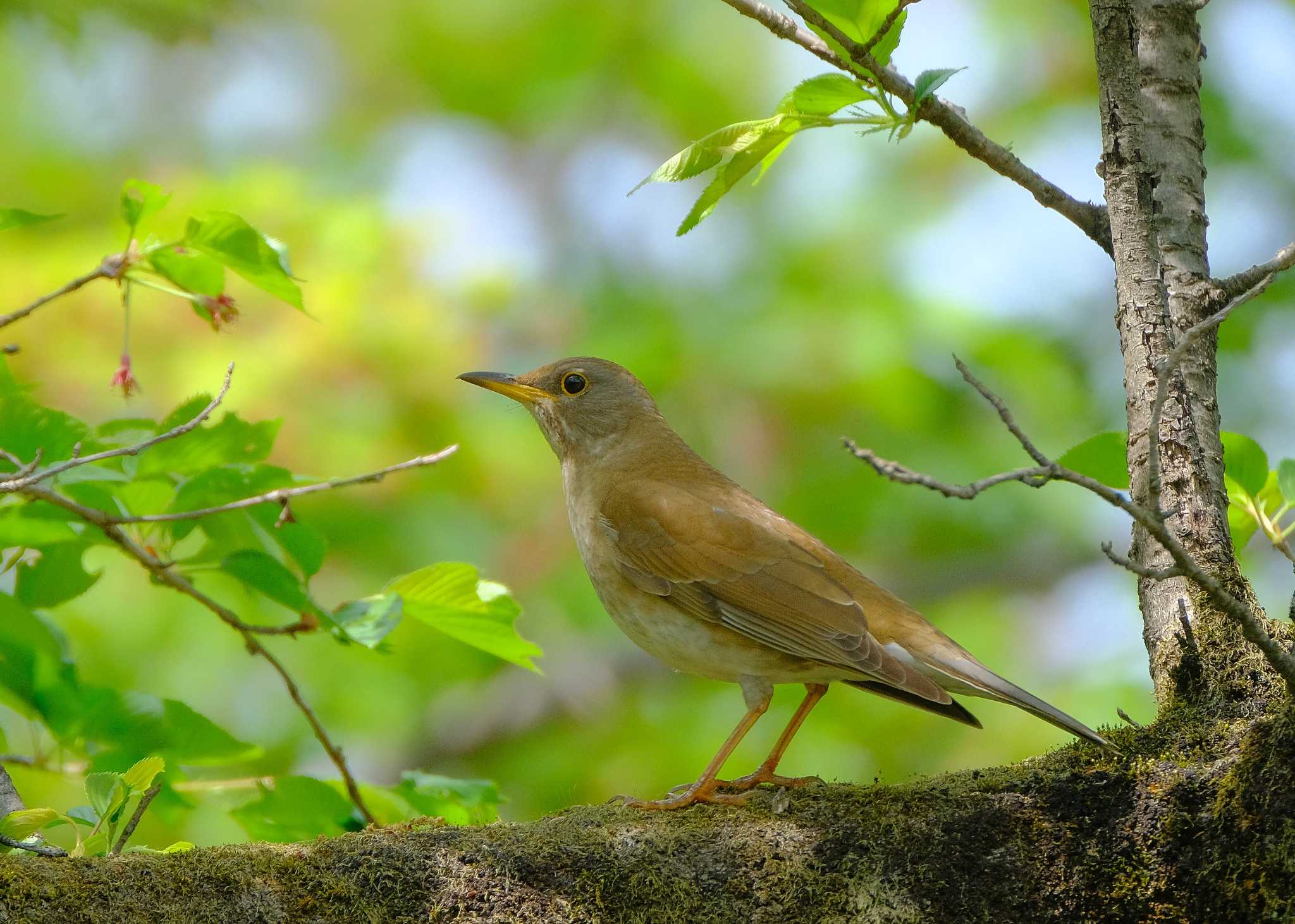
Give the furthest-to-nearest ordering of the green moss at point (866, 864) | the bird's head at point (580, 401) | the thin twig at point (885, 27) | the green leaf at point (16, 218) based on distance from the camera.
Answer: the bird's head at point (580, 401), the green leaf at point (16, 218), the thin twig at point (885, 27), the green moss at point (866, 864)

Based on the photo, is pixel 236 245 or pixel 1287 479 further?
pixel 236 245

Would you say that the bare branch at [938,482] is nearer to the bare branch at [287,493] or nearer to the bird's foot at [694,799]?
the bare branch at [287,493]

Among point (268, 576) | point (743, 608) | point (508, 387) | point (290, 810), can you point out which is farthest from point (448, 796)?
point (508, 387)

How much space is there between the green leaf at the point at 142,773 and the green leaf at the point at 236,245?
4.93 feet

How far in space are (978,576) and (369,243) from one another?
22.1 ft

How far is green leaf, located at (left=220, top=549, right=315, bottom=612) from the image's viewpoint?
11.9ft

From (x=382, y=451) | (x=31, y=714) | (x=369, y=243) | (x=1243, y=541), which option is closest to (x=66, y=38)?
(x=369, y=243)

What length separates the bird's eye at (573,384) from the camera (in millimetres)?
6055

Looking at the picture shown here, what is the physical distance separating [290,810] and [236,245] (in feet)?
5.84

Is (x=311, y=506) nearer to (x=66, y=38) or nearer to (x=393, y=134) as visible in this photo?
(x=66, y=38)

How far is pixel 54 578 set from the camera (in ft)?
12.0

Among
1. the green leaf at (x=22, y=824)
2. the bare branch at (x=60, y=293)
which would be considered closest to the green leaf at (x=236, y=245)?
the bare branch at (x=60, y=293)

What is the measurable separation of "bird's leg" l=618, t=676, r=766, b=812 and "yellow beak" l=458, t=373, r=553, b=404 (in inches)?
79.7

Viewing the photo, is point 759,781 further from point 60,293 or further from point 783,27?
point 60,293
